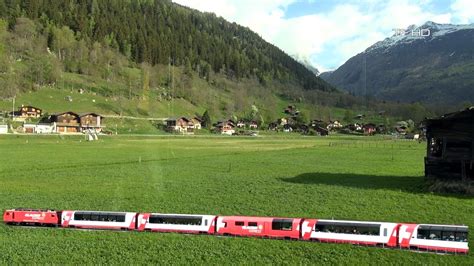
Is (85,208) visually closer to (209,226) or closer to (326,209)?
(209,226)

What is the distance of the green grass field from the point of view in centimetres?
2167

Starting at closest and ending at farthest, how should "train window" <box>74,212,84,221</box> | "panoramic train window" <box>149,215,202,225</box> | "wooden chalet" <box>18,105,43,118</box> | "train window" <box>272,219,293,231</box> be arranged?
"train window" <box>272,219,293,231</box>
"panoramic train window" <box>149,215,202,225</box>
"train window" <box>74,212,84,221</box>
"wooden chalet" <box>18,105,43,118</box>

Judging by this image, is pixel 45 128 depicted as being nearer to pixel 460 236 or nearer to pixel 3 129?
pixel 3 129

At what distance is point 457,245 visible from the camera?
72.3 ft

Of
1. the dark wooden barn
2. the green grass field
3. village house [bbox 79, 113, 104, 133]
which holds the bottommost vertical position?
the green grass field

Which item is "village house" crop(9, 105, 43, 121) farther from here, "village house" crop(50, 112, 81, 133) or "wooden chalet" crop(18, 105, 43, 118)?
"village house" crop(50, 112, 81, 133)

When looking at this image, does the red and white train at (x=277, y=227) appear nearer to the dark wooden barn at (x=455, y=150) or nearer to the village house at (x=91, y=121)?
the dark wooden barn at (x=455, y=150)

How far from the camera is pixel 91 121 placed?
173000 mm

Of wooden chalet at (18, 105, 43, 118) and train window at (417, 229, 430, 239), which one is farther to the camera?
wooden chalet at (18, 105, 43, 118)

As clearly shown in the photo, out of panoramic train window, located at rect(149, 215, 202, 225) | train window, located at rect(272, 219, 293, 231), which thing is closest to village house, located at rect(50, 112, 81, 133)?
panoramic train window, located at rect(149, 215, 202, 225)

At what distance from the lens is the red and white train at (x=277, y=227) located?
22.5 meters

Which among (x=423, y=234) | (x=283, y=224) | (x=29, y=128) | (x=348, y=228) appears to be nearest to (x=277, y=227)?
(x=283, y=224)

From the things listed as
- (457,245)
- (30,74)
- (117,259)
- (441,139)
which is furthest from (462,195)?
(30,74)

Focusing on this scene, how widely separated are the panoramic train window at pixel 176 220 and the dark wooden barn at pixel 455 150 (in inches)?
943
